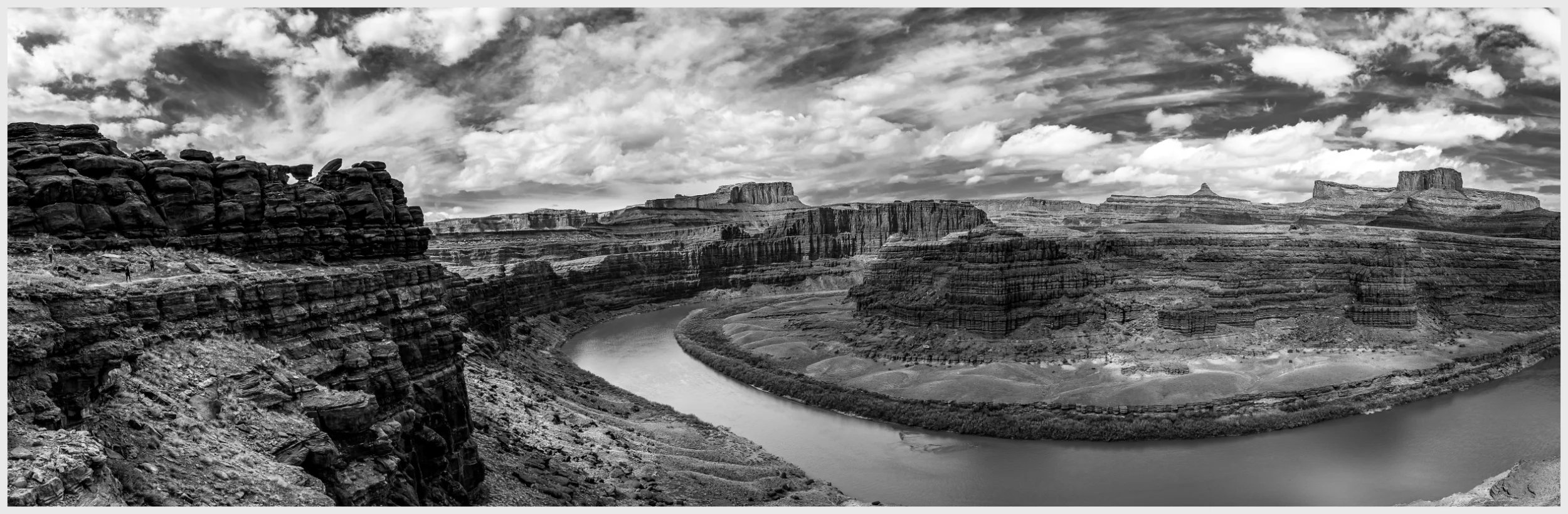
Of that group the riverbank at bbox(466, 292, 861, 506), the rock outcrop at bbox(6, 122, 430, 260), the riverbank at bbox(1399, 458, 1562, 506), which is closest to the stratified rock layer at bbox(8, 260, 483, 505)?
the rock outcrop at bbox(6, 122, 430, 260)

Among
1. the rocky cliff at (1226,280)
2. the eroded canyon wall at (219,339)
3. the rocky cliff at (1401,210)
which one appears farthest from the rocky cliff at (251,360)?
the rocky cliff at (1401,210)

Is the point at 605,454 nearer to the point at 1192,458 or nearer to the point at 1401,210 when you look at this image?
the point at 1192,458

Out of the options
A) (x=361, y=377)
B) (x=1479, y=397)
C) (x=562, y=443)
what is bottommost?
(x=1479, y=397)

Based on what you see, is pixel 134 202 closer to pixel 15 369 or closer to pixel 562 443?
pixel 15 369

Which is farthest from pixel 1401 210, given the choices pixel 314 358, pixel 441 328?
pixel 314 358

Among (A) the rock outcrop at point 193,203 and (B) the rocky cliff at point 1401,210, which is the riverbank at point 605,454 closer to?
(A) the rock outcrop at point 193,203

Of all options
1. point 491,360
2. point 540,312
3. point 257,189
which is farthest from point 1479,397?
point 540,312

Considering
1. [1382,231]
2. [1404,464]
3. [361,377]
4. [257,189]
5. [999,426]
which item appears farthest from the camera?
[1382,231]

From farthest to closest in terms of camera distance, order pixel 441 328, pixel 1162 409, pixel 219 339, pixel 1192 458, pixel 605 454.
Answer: pixel 1162 409 → pixel 1192 458 → pixel 605 454 → pixel 441 328 → pixel 219 339
